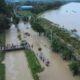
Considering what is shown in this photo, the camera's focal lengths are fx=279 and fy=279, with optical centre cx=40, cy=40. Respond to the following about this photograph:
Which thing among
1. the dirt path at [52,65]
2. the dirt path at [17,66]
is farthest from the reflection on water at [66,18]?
the dirt path at [17,66]

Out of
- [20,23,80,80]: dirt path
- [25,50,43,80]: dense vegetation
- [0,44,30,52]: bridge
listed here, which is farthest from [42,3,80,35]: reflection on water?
[25,50,43,80]: dense vegetation

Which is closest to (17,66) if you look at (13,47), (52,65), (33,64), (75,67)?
(33,64)

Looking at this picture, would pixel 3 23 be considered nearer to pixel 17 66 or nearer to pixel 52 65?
pixel 17 66

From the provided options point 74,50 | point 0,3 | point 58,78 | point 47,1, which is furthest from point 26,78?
point 47,1

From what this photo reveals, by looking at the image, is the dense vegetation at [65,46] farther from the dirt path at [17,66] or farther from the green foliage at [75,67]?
the dirt path at [17,66]

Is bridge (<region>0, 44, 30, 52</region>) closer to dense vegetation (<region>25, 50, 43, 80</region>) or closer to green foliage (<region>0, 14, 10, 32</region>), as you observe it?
dense vegetation (<region>25, 50, 43, 80</region>)

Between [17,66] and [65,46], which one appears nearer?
[17,66]

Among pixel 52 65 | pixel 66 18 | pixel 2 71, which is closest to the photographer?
pixel 2 71

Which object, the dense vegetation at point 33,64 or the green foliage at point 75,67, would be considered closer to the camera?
the dense vegetation at point 33,64
